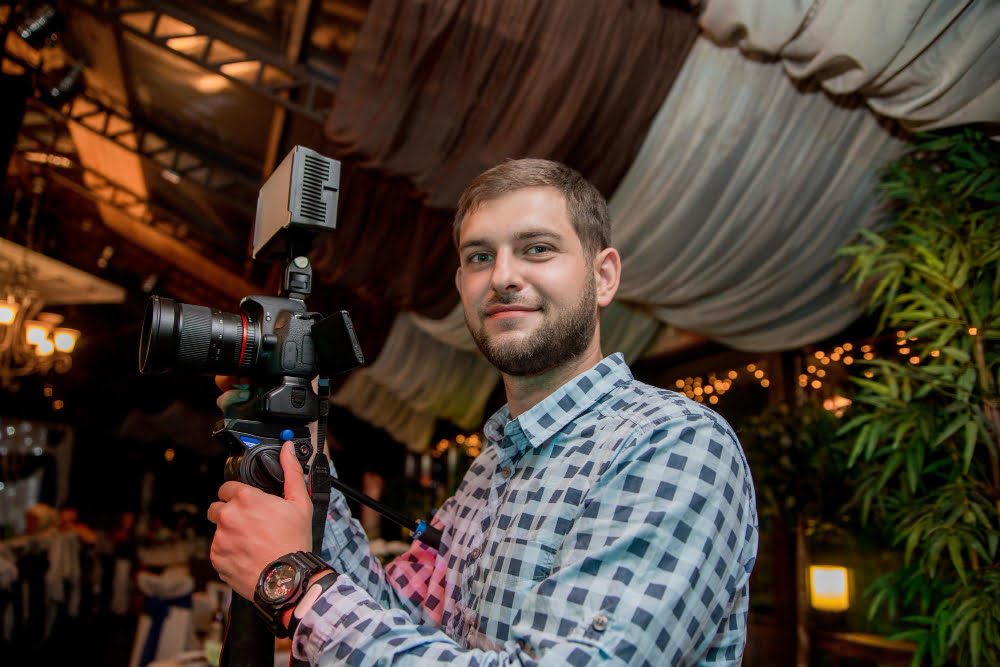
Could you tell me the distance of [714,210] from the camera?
2723mm

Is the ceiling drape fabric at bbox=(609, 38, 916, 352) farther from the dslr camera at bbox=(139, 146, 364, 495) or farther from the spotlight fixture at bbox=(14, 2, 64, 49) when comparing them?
the spotlight fixture at bbox=(14, 2, 64, 49)

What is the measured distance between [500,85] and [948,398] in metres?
1.79

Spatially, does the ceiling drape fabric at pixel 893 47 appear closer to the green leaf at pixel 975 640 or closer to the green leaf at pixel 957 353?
the green leaf at pixel 957 353

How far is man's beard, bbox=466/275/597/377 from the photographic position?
1089mm

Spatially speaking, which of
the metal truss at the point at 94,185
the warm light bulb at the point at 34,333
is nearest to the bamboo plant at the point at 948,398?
the warm light bulb at the point at 34,333

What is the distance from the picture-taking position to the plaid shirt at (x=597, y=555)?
75 cm

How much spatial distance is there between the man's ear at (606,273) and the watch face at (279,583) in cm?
65

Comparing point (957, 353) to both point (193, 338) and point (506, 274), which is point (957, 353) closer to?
point (506, 274)

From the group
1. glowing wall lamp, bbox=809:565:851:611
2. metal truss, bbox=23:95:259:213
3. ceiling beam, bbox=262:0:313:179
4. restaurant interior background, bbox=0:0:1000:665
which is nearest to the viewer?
restaurant interior background, bbox=0:0:1000:665

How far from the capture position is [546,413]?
1.05m

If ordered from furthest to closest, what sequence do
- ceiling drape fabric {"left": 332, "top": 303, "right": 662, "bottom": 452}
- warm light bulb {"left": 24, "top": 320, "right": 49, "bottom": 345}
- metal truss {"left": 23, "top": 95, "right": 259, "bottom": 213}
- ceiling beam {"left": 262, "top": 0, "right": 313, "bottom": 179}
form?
metal truss {"left": 23, "top": 95, "right": 259, "bottom": 213} < ceiling drape fabric {"left": 332, "top": 303, "right": 662, "bottom": 452} < warm light bulb {"left": 24, "top": 320, "right": 49, "bottom": 345} < ceiling beam {"left": 262, "top": 0, "right": 313, "bottom": 179}

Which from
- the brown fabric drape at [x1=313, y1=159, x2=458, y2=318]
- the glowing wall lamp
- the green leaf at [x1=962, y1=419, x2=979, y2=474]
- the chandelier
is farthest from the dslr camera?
the chandelier

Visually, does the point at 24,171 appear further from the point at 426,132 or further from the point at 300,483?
the point at 300,483

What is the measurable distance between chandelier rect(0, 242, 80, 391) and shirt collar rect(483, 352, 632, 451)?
5265mm
